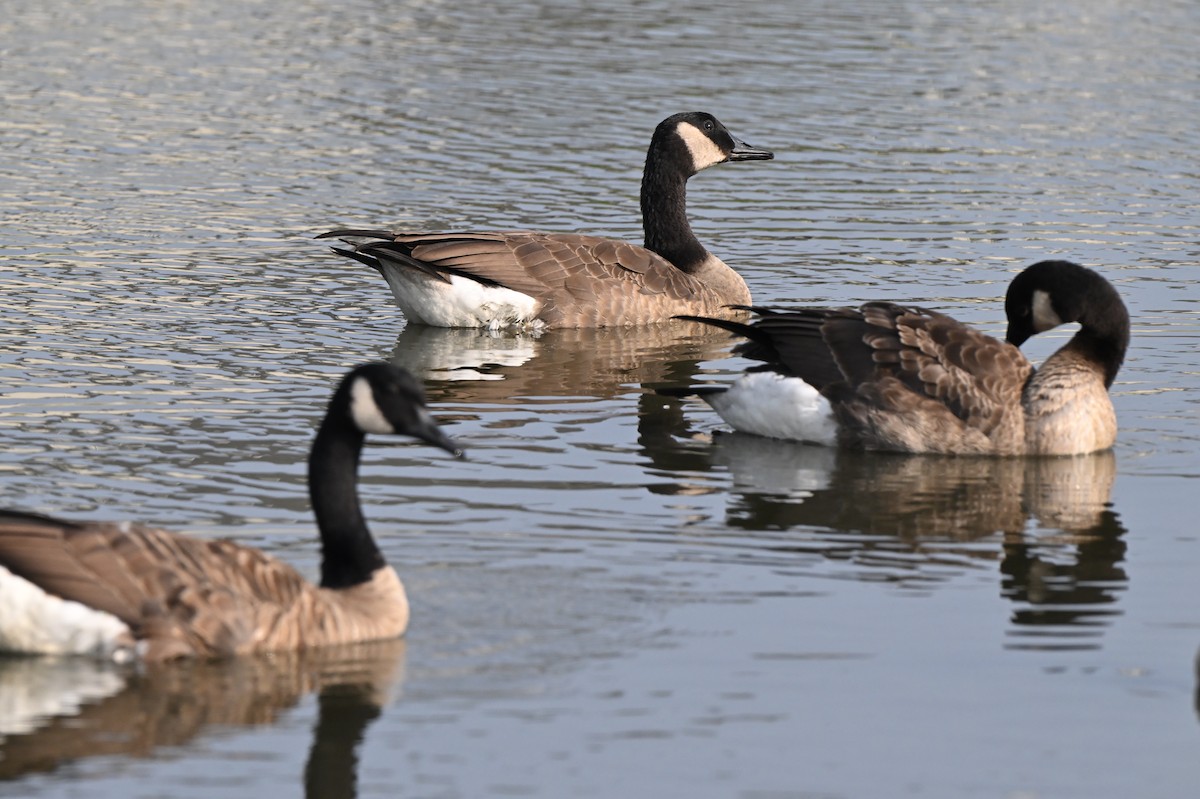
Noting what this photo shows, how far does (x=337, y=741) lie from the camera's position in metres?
7.41

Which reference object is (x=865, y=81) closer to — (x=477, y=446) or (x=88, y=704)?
(x=477, y=446)

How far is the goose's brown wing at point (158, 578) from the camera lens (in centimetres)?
776

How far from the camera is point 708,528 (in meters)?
10.3

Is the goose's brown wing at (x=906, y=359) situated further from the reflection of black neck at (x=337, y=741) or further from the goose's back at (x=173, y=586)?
the reflection of black neck at (x=337, y=741)

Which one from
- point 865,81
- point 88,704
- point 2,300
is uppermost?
point 865,81

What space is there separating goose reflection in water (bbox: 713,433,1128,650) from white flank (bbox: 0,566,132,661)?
3.60 m

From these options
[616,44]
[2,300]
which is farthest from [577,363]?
[616,44]

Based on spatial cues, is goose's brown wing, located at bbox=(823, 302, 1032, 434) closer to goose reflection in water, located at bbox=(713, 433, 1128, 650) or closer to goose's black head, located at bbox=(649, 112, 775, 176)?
goose reflection in water, located at bbox=(713, 433, 1128, 650)

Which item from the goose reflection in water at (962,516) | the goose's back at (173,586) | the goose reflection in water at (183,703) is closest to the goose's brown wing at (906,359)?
the goose reflection in water at (962,516)

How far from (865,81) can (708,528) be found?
723 inches

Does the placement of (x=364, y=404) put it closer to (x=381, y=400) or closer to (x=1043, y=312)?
(x=381, y=400)

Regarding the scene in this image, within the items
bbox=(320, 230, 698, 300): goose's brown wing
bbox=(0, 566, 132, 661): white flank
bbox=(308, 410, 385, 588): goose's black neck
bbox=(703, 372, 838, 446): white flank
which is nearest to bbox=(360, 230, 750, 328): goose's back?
bbox=(320, 230, 698, 300): goose's brown wing

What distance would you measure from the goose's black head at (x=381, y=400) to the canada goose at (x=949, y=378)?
13.4ft

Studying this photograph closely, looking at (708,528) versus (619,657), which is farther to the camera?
(708,528)
